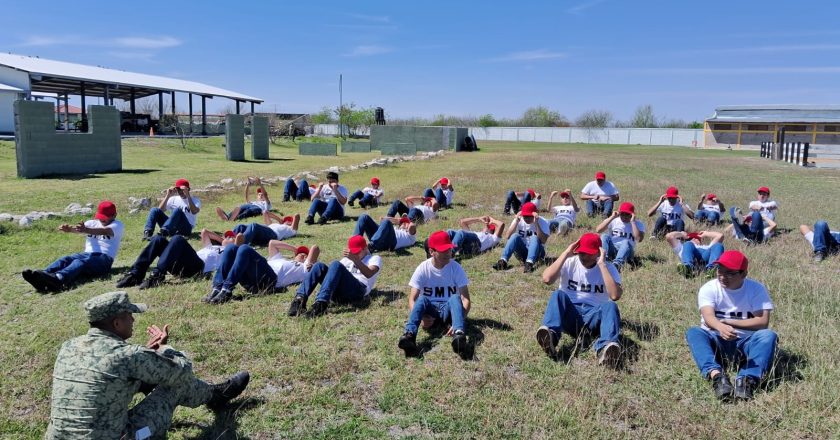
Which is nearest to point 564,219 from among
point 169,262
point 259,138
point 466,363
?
point 466,363

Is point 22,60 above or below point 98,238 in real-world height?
above

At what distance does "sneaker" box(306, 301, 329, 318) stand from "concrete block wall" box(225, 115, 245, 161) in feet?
91.1

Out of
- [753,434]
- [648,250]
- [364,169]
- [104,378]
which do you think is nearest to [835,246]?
[648,250]

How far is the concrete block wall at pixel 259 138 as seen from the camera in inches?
1374

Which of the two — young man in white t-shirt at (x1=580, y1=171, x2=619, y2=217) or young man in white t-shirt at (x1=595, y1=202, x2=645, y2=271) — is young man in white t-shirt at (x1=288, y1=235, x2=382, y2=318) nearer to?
young man in white t-shirt at (x1=595, y1=202, x2=645, y2=271)

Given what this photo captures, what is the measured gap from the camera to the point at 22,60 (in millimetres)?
44750

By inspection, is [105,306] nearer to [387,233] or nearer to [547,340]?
[547,340]

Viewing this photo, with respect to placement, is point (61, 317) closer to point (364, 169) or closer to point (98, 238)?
point (98, 238)

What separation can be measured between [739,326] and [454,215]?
983 cm

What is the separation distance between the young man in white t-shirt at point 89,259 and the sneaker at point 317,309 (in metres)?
3.63

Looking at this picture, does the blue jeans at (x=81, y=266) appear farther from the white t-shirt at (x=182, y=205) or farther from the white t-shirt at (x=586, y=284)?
the white t-shirt at (x=586, y=284)

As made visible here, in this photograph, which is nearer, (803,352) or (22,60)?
(803,352)

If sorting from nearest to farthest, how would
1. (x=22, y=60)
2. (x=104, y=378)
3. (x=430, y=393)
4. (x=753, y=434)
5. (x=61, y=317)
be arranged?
(x=104, y=378) < (x=753, y=434) < (x=430, y=393) < (x=61, y=317) < (x=22, y=60)

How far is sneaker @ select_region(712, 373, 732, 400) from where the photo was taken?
15.6 ft
